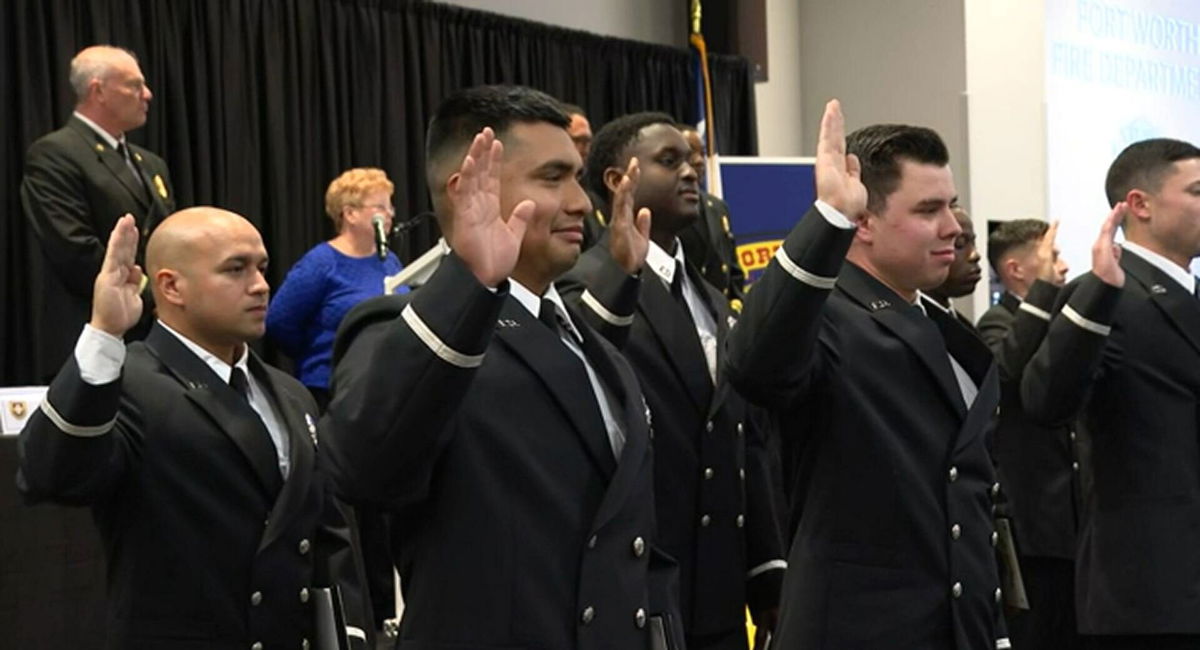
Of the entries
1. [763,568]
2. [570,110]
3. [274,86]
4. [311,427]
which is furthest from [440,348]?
[274,86]

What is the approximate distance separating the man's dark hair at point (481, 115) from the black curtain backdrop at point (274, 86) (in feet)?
13.3

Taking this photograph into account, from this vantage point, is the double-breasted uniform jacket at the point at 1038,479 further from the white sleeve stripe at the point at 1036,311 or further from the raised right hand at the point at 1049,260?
the raised right hand at the point at 1049,260

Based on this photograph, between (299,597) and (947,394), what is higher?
(947,394)

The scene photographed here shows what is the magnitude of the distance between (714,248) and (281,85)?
9.13 ft

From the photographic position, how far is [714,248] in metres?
5.50

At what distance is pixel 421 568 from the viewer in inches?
93.9

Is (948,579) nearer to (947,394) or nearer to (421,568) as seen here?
(947,394)

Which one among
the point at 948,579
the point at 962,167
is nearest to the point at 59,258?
the point at 948,579

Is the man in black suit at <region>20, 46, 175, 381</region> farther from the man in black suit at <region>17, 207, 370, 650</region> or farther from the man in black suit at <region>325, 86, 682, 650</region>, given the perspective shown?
the man in black suit at <region>325, 86, 682, 650</region>

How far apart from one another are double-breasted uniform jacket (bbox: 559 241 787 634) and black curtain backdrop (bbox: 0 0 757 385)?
348 cm

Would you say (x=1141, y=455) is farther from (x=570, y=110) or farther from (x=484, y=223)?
(x=484, y=223)

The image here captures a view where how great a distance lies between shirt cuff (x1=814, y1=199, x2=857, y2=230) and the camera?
2701 millimetres

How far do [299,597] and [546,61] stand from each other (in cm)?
603

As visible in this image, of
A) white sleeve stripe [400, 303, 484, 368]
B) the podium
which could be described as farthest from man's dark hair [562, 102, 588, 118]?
the podium
